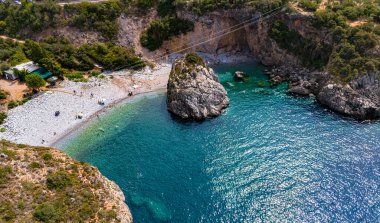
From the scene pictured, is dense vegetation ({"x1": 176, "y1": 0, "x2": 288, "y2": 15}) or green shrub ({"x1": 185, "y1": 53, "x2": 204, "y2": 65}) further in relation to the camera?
dense vegetation ({"x1": 176, "y1": 0, "x2": 288, "y2": 15})

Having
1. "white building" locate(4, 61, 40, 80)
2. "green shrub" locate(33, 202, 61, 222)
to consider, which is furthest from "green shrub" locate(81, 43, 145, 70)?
"green shrub" locate(33, 202, 61, 222)

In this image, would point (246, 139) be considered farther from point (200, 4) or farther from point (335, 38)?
point (200, 4)

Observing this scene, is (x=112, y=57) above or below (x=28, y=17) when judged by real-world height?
below

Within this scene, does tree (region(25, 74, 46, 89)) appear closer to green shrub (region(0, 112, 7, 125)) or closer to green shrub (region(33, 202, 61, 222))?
green shrub (region(0, 112, 7, 125))

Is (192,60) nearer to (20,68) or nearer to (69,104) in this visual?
(69,104)

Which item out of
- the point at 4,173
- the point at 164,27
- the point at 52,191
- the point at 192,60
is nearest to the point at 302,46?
the point at 192,60

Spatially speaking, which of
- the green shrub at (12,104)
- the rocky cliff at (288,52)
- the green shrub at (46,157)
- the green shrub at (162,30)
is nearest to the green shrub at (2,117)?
the green shrub at (12,104)

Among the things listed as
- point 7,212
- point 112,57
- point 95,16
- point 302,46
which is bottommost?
point 302,46
